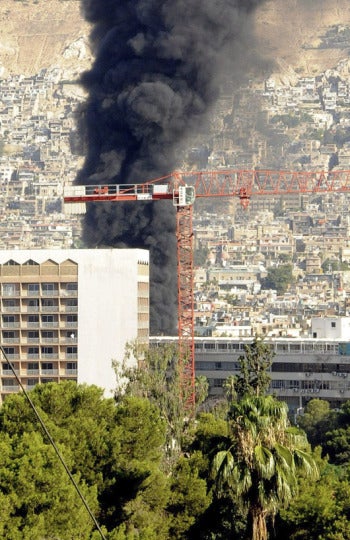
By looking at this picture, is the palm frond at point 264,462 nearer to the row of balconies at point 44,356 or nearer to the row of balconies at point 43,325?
the row of balconies at point 44,356

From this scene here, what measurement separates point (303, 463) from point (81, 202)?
283 ft

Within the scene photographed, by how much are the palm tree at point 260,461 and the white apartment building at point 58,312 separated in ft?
150

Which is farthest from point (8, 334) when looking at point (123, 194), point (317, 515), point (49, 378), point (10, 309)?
point (317, 515)

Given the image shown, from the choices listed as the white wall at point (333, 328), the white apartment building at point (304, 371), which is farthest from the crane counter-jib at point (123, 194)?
the white wall at point (333, 328)

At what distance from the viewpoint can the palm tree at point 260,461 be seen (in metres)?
42.1

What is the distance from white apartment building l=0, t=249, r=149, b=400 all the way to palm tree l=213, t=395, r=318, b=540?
45773 millimetres

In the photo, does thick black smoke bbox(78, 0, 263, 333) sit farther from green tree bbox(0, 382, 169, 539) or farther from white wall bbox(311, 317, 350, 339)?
green tree bbox(0, 382, 169, 539)

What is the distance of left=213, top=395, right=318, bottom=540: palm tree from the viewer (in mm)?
42062

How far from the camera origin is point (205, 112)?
147m

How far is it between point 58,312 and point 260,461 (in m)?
47.9

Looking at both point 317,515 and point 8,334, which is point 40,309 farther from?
point 317,515

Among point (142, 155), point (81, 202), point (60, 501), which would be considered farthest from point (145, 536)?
point (142, 155)

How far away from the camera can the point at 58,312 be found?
89.2 meters

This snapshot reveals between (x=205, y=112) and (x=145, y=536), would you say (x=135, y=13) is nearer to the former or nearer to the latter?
(x=205, y=112)
